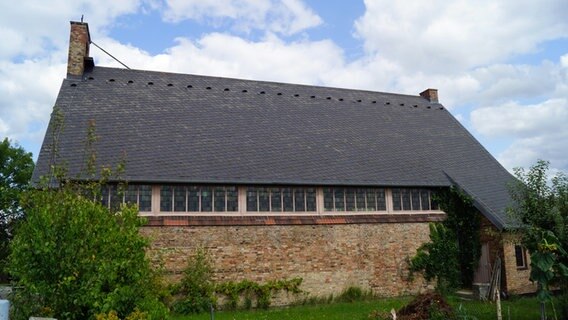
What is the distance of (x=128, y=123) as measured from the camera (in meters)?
16.2

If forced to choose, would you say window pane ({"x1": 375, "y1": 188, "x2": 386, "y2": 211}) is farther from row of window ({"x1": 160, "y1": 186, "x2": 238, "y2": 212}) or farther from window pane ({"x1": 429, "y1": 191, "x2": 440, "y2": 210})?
row of window ({"x1": 160, "y1": 186, "x2": 238, "y2": 212})

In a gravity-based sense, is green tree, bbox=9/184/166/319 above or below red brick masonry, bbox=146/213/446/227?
below

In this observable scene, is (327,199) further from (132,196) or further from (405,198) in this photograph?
(132,196)

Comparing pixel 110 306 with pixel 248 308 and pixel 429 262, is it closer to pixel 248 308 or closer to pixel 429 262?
pixel 248 308

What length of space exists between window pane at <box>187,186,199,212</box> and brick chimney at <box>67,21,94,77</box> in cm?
760

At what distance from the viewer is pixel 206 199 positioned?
14531 millimetres

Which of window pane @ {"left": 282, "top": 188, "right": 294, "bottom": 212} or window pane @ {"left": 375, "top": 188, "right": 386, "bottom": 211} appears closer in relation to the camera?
window pane @ {"left": 282, "top": 188, "right": 294, "bottom": 212}

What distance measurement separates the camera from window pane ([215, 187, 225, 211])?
47.9ft

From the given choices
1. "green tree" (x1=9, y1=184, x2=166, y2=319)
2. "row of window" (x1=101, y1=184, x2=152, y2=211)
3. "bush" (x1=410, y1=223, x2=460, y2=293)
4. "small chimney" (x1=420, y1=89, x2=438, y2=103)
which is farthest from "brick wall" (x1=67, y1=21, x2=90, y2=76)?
"small chimney" (x1=420, y1=89, x2=438, y2=103)

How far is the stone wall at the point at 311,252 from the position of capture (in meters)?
13.9

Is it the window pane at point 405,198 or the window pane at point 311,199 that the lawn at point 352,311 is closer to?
the window pane at point 311,199

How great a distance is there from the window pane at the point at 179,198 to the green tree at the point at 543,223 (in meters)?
9.45

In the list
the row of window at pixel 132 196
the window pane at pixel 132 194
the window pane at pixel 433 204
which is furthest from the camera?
the window pane at pixel 433 204

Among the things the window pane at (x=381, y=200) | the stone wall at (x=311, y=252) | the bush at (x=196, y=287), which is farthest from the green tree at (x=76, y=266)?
the window pane at (x=381, y=200)
